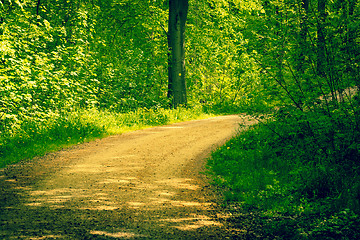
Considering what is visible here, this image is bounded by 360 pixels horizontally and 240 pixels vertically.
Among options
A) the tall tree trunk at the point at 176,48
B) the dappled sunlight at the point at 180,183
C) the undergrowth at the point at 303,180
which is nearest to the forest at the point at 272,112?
the undergrowth at the point at 303,180

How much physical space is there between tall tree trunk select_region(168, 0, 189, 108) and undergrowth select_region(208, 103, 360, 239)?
1020 cm

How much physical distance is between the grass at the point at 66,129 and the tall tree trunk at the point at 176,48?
2.24 metres

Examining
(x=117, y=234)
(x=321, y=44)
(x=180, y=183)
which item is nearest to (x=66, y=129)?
(x=180, y=183)

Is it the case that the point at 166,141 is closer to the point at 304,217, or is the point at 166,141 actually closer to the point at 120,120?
the point at 120,120

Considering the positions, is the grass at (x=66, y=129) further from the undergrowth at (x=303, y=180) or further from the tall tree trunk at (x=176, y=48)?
the undergrowth at (x=303, y=180)

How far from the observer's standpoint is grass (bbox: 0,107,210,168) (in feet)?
30.3

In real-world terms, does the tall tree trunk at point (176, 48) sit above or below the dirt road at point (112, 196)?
above

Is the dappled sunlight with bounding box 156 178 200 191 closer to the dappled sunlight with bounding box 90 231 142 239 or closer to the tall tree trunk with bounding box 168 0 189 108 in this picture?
the dappled sunlight with bounding box 90 231 142 239

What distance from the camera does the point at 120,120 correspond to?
14.4 meters

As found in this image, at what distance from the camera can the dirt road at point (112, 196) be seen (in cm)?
464

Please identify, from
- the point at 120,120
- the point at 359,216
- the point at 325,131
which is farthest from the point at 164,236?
the point at 120,120

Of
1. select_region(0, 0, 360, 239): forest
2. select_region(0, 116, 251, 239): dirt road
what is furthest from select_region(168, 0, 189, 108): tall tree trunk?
select_region(0, 116, 251, 239): dirt road

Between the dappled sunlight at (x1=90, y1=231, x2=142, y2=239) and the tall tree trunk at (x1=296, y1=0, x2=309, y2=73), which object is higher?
the tall tree trunk at (x1=296, y1=0, x2=309, y2=73)

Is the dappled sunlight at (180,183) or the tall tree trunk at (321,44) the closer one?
the tall tree trunk at (321,44)
